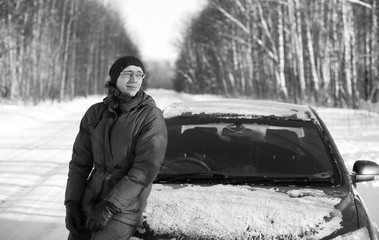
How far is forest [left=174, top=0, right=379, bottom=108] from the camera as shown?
69.8 ft

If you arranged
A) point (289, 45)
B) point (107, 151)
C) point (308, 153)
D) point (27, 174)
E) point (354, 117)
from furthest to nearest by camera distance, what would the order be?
point (289, 45)
point (354, 117)
point (27, 174)
point (308, 153)
point (107, 151)

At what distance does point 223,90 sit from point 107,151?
47.9 m

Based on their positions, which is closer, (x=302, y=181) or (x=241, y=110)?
(x=302, y=181)

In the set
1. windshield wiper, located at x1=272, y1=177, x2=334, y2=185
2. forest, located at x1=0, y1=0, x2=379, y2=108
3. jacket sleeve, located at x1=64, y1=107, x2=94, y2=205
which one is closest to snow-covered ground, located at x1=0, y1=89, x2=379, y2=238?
windshield wiper, located at x1=272, y1=177, x2=334, y2=185

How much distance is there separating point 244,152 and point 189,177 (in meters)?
0.76

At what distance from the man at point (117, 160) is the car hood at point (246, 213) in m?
0.21

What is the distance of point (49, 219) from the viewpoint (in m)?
5.13

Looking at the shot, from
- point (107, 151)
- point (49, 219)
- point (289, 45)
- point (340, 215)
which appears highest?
point (289, 45)

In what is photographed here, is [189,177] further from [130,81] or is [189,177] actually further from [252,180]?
[130,81]

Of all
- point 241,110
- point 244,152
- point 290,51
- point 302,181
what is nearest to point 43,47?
point 290,51

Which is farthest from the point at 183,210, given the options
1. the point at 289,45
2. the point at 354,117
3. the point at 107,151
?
the point at 289,45

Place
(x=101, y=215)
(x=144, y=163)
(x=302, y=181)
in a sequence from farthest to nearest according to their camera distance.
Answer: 1. (x=302, y=181)
2. (x=144, y=163)
3. (x=101, y=215)

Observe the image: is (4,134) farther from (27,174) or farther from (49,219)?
(49,219)

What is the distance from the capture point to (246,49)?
3769 centimetres
